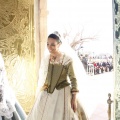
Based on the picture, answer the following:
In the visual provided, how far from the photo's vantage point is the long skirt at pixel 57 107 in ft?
9.00

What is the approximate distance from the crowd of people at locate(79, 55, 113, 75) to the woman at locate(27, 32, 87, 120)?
0.85 metres

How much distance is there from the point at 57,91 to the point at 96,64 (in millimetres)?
986

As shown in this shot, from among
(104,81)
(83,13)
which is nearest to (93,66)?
(104,81)

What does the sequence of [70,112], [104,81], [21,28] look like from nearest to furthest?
1. [70,112]
2. [21,28]
3. [104,81]

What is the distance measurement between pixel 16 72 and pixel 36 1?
0.85 meters

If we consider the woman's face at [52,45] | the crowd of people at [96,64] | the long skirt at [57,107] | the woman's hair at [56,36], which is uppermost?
the woman's hair at [56,36]

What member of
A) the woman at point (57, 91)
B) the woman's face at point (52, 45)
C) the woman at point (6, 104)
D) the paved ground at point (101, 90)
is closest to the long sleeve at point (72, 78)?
the woman at point (57, 91)

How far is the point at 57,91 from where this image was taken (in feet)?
9.24

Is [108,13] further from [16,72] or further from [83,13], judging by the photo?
[16,72]

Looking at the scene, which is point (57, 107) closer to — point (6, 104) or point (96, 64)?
point (6, 104)

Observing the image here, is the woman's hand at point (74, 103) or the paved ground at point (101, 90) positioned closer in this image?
the woman's hand at point (74, 103)

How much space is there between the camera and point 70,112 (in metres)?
2.73

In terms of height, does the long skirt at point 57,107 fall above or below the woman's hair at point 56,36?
below

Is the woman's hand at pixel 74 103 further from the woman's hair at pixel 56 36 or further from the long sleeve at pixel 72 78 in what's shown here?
the woman's hair at pixel 56 36
